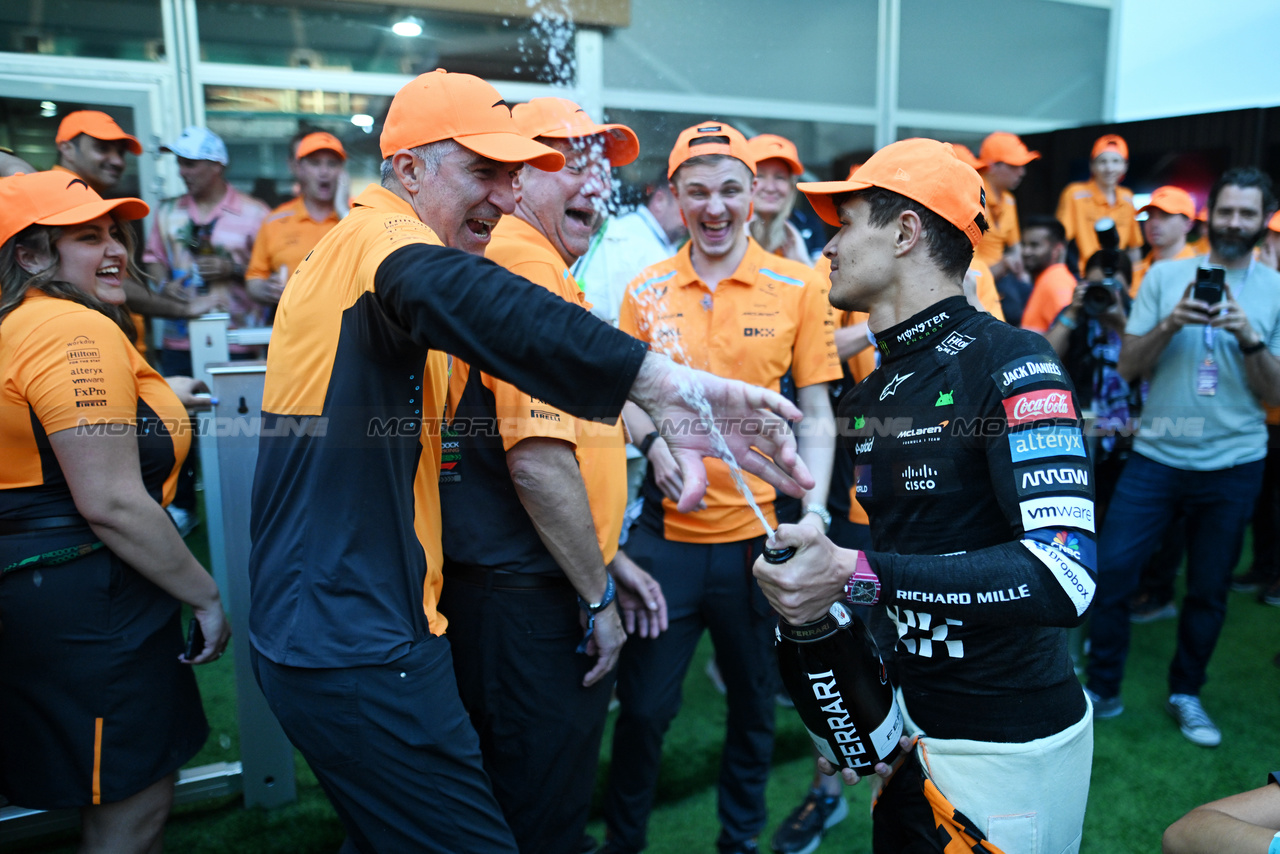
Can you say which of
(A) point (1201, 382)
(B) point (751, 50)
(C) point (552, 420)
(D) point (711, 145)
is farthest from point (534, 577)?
(B) point (751, 50)

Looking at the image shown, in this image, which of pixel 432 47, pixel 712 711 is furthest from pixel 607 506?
pixel 432 47

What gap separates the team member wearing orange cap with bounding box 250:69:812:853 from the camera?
155cm

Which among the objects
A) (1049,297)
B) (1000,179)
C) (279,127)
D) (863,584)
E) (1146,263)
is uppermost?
(279,127)

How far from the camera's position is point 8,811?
2.79 meters

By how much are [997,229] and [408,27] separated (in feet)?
15.4

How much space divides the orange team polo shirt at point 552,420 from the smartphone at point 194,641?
93 cm

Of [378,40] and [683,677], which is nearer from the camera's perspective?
[683,677]

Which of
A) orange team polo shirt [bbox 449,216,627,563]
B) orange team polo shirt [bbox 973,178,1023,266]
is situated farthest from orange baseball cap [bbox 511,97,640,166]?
orange team polo shirt [bbox 973,178,1023,266]

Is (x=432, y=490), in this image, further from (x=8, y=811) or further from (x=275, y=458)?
(x=8, y=811)

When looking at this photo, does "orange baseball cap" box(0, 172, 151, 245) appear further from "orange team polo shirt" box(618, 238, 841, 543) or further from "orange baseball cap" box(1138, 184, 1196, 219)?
"orange baseball cap" box(1138, 184, 1196, 219)

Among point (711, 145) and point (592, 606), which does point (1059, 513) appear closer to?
point (592, 606)

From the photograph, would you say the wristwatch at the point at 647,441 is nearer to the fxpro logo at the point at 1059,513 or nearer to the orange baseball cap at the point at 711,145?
the orange baseball cap at the point at 711,145

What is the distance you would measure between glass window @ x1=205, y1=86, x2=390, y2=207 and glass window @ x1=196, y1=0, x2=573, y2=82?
0.76ft

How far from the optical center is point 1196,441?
12.1ft
